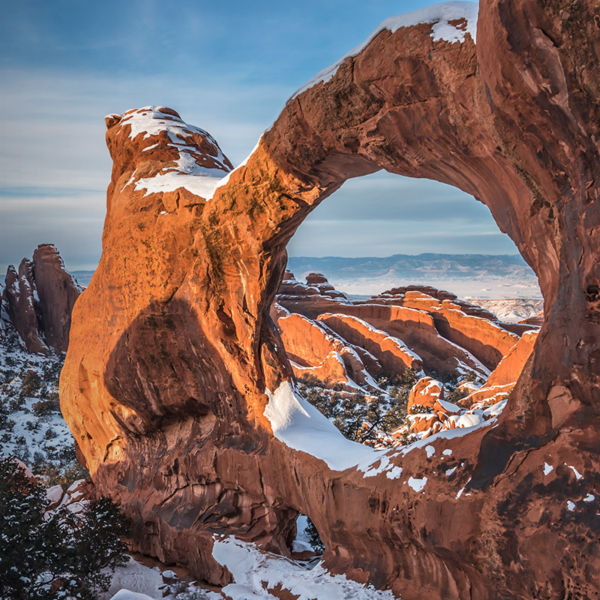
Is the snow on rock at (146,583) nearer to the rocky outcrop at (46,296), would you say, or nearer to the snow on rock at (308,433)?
the snow on rock at (308,433)

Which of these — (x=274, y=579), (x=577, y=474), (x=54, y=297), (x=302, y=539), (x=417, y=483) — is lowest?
(x=302, y=539)

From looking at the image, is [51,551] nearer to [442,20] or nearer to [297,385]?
[297,385]

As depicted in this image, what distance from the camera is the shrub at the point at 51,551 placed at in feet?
25.7

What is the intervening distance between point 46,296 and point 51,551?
40.2m

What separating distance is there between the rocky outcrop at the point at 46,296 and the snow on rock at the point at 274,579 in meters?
38.7

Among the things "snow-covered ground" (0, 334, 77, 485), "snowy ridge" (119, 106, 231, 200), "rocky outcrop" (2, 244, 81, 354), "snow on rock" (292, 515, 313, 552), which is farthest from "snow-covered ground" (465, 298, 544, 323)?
"snowy ridge" (119, 106, 231, 200)

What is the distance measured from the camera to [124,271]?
1130 cm

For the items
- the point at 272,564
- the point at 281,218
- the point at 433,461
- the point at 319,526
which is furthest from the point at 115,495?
the point at 433,461

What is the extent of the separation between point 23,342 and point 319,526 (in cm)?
4121

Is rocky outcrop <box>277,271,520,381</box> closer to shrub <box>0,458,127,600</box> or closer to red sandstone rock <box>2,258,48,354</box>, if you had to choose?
shrub <box>0,458,127,600</box>

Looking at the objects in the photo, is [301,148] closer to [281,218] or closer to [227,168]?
[281,218]

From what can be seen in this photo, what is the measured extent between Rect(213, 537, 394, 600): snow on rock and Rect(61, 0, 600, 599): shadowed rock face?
0.89 feet

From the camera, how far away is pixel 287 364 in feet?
34.0

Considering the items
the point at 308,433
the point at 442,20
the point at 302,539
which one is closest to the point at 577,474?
the point at 442,20
